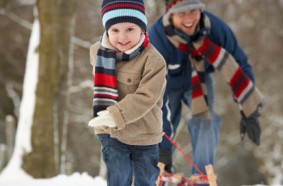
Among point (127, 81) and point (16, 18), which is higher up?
point (16, 18)

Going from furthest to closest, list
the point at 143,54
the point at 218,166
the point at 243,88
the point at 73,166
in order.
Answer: the point at 218,166
the point at 73,166
the point at 243,88
the point at 143,54

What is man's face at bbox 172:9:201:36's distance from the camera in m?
3.99

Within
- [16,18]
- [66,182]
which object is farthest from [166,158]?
[16,18]

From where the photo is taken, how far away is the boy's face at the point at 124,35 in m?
2.74

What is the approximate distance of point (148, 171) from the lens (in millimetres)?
2900

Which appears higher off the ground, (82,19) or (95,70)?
(82,19)

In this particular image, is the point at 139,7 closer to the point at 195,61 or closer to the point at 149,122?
the point at 149,122

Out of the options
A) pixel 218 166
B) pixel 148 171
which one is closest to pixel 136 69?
pixel 148 171

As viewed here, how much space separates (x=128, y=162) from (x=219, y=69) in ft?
5.37

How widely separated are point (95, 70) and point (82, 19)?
1082 cm

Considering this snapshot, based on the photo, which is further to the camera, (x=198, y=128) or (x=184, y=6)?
(x=198, y=128)

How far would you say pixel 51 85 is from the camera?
23.1ft

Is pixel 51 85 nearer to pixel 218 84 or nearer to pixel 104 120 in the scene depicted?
pixel 104 120

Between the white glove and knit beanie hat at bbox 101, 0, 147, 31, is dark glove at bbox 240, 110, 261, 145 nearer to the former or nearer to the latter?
knit beanie hat at bbox 101, 0, 147, 31
